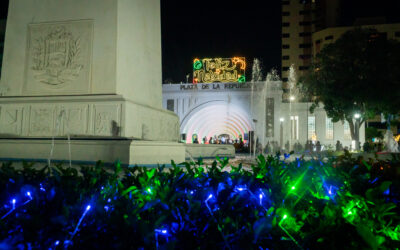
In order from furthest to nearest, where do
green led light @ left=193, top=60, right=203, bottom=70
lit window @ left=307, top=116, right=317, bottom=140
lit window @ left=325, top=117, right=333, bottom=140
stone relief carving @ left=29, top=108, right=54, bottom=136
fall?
green led light @ left=193, top=60, right=203, bottom=70 < lit window @ left=307, top=116, right=317, bottom=140 < lit window @ left=325, top=117, right=333, bottom=140 < stone relief carving @ left=29, top=108, right=54, bottom=136

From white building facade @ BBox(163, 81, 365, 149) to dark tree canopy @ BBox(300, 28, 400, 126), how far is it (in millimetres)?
12311

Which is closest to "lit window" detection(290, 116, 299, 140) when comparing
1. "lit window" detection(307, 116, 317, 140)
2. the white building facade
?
the white building facade

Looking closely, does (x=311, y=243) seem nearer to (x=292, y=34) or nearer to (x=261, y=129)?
(x=261, y=129)

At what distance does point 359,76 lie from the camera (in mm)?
20766

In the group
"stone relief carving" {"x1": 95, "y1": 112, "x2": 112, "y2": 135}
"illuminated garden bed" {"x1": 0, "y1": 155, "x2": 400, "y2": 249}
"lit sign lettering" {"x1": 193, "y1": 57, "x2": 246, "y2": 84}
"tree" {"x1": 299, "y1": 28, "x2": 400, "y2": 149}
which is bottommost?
"illuminated garden bed" {"x1": 0, "y1": 155, "x2": 400, "y2": 249}

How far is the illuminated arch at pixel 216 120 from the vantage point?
125 feet

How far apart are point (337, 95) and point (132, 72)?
1818 centimetres

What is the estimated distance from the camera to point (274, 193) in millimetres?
1624

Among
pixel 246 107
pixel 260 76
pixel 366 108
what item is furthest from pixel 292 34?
pixel 366 108

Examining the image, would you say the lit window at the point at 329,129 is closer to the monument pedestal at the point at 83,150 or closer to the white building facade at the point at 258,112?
the white building facade at the point at 258,112

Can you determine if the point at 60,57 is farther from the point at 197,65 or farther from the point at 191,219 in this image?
the point at 197,65

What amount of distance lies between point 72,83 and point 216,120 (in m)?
37.5

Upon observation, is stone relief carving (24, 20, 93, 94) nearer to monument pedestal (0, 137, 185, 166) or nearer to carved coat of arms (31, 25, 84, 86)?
carved coat of arms (31, 25, 84, 86)

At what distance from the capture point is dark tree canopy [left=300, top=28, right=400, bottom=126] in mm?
19000
